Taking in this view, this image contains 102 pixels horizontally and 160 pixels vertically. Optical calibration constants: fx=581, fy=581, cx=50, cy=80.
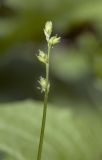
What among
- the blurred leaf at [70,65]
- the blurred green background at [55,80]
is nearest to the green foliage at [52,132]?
the blurred green background at [55,80]

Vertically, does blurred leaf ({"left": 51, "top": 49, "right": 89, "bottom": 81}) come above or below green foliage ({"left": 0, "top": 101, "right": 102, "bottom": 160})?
above

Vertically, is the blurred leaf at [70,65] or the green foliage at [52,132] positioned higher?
the blurred leaf at [70,65]

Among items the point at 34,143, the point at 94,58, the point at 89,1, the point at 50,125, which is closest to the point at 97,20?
the point at 89,1

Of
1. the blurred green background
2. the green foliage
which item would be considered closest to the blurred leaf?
the blurred green background

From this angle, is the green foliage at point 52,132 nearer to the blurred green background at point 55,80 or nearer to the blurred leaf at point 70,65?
the blurred green background at point 55,80

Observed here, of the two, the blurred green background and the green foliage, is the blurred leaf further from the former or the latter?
the green foliage

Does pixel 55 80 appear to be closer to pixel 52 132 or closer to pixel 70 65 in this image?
pixel 70 65

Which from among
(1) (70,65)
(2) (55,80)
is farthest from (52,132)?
(1) (70,65)
